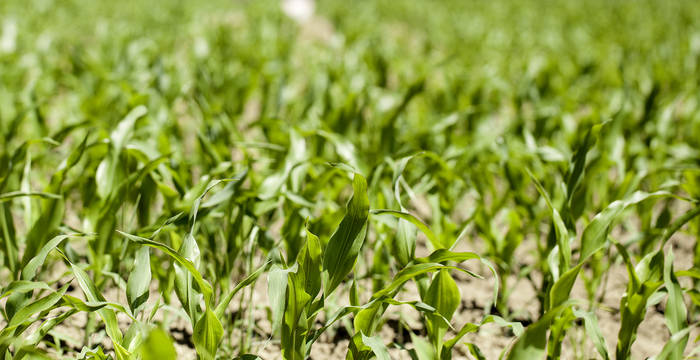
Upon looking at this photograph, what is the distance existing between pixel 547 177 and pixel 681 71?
124 inches

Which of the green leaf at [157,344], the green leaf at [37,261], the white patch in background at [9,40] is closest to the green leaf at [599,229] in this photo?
the green leaf at [157,344]

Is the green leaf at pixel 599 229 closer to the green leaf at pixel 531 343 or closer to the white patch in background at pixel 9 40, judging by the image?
the green leaf at pixel 531 343

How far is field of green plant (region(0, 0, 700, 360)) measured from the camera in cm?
118

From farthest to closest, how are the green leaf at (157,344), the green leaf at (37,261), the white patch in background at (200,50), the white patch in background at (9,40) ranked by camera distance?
the white patch in background at (200,50), the white patch in background at (9,40), the green leaf at (37,261), the green leaf at (157,344)

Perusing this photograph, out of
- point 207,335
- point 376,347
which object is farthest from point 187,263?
point 376,347

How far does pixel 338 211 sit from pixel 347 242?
0.41m

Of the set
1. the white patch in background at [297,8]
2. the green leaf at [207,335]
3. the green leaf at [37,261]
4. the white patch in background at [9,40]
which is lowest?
the white patch in background at [297,8]

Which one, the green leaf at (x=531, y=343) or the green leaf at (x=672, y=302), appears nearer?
the green leaf at (x=531, y=343)

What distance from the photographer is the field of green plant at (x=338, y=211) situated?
1.18 m

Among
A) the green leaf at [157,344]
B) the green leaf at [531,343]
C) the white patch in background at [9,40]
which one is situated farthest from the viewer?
the white patch in background at [9,40]

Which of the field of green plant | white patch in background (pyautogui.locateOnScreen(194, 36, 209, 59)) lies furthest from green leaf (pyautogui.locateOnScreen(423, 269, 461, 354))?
white patch in background (pyautogui.locateOnScreen(194, 36, 209, 59))

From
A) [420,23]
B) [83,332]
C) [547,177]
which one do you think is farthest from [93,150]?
[420,23]

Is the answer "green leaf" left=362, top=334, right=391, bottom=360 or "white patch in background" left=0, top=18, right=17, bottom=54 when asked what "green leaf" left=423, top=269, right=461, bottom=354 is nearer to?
"green leaf" left=362, top=334, right=391, bottom=360

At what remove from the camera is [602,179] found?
216cm
